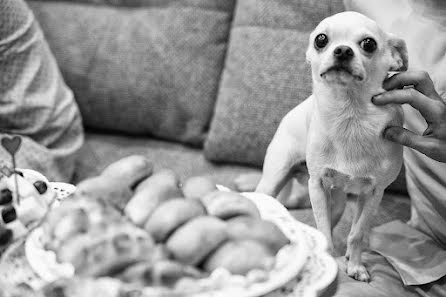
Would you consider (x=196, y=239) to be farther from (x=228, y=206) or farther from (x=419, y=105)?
(x=419, y=105)

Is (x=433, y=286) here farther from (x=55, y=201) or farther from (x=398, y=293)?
(x=55, y=201)

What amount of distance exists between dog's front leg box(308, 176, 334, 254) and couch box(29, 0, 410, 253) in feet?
1.20

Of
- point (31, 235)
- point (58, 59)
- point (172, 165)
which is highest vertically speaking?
point (31, 235)

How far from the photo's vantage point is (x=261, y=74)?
1405 millimetres

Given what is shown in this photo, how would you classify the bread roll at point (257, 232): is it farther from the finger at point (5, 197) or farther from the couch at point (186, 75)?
the couch at point (186, 75)

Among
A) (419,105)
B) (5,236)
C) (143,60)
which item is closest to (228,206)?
(5,236)

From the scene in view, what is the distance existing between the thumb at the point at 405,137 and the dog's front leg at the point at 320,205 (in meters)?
0.14

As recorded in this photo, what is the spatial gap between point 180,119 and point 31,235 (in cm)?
98

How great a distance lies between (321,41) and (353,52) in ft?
0.24

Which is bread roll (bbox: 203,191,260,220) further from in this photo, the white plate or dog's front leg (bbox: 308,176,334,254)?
dog's front leg (bbox: 308,176,334,254)

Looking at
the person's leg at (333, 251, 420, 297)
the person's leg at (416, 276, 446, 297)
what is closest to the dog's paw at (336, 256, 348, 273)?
the person's leg at (333, 251, 420, 297)

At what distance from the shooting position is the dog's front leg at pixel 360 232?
0.94 metres

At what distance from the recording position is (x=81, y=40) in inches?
65.7

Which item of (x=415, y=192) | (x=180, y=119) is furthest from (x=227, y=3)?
(x=415, y=192)
